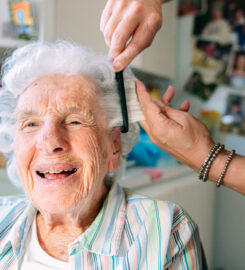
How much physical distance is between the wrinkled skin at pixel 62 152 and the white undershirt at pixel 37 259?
19mm

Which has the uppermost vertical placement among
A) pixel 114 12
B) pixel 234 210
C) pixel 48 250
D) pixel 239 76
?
pixel 114 12

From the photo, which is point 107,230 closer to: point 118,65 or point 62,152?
point 62,152

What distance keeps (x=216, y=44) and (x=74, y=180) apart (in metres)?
2.12

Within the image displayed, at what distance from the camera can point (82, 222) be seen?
1018mm

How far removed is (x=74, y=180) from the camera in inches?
35.8

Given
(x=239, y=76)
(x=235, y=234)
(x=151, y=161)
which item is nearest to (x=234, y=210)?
(x=235, y=234)

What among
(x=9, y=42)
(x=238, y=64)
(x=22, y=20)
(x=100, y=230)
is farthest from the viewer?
(x=238, y=64)

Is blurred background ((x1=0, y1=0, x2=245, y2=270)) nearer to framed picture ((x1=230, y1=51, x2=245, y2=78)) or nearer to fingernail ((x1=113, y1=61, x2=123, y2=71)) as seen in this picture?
framed picture ((x1=230, y1=51, x2=245, y2=78))

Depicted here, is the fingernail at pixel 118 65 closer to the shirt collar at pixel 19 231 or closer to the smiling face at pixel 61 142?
the smiling face at pixel 61 142

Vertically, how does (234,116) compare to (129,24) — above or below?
below

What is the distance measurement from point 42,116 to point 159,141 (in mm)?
376

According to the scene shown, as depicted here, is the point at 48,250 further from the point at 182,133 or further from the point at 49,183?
the point at 182,133

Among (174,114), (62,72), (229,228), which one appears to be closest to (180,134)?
(174,114)

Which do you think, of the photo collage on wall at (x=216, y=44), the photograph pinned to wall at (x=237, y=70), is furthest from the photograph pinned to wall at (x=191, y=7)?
the photograph pinned to wall at (x=237, y=70)
